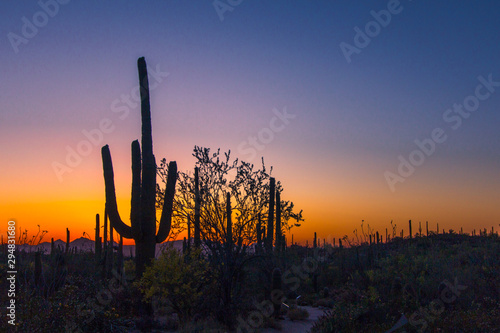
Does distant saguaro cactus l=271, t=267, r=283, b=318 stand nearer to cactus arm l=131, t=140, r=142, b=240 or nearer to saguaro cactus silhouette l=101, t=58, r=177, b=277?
saguaro cactus silhouette l=101, t=58, r=177, b=277

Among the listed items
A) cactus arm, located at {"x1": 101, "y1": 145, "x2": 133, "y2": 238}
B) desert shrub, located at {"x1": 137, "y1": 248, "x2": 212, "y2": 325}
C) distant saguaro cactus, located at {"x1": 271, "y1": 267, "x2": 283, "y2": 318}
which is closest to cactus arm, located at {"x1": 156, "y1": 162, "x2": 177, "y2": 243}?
cactus arm, located at {"x1": 101, "y1": 145, "x2": 133, "y2": 238}

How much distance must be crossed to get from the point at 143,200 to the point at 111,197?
90cm

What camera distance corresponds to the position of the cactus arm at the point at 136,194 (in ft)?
42.4

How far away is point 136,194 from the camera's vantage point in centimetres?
1331

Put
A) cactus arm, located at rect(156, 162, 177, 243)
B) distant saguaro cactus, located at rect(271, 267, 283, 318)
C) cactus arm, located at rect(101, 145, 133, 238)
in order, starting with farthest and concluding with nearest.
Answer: distant saguaro cactus, located at rect(271, 267, 283, 318), cactus arm, located at rect(156, 162, 177, 243), cactus arm, located at rect(101, 145, 133, 238)

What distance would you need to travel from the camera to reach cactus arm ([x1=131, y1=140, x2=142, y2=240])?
42.4ft

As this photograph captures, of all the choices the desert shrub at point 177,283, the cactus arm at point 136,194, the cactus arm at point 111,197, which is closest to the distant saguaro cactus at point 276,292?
the desert shrub at point 177,283

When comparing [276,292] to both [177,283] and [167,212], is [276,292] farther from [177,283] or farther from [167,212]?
[167,212]

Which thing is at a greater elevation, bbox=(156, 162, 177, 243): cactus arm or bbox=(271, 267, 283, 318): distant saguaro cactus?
bbox=(156, 162, 177, 243): cactus arm

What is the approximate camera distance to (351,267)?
77.3 ft

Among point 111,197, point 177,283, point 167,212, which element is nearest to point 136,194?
point 111,197

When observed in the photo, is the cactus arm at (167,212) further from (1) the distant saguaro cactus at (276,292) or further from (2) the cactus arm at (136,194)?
(1) the distant saguaro cactus at (276,292)

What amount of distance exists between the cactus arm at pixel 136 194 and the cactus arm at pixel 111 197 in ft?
0.77

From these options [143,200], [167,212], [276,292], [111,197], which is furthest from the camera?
[276,292]
